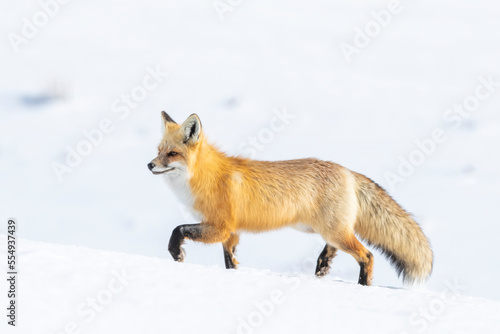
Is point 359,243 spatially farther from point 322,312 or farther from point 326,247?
point 322,312

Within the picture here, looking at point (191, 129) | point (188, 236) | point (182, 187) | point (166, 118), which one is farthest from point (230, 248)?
point (166, 118)

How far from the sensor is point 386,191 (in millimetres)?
5910

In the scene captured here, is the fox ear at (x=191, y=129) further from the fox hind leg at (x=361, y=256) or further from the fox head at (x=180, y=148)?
the fox hind leg at (x=361, y=256)

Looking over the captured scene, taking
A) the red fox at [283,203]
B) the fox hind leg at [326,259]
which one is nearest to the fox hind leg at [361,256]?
the red fox at [283,203]

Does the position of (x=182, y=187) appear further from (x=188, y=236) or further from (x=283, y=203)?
(x=283, y=203)

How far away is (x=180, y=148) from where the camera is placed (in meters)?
5.20

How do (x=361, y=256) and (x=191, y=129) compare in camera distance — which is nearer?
(x=191, y=129)

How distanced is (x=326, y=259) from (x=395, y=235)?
2.24ft

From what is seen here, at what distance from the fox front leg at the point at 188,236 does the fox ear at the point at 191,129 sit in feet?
2.41

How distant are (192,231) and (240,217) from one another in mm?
490

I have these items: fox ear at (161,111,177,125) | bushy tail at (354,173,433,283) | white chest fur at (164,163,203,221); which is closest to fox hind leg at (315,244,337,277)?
bushy tail at (354,173,433,283)

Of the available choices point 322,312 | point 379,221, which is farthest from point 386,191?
point 322,312

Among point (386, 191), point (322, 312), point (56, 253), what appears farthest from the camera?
point (386, 191)

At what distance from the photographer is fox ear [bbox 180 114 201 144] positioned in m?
5.14
